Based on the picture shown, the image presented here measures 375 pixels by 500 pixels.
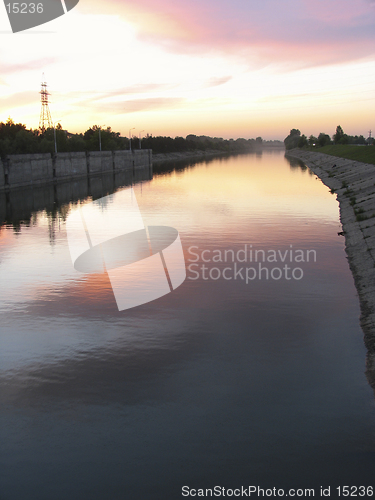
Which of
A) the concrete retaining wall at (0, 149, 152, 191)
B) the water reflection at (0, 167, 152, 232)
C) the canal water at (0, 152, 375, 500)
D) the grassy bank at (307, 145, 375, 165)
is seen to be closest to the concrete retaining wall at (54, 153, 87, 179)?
the concrete retaining wall at (0, 149, 152, 191)

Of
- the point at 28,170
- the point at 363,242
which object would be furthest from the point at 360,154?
the point at 363,242

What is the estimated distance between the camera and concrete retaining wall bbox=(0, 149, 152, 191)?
158 feet

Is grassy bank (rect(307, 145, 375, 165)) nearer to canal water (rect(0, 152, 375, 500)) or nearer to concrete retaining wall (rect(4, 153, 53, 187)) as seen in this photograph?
concrete retaining wall (rect(4, 153, 53, 187))

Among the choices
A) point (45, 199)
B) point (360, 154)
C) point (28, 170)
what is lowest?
point (45, 199)

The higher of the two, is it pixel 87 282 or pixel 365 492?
pixel 87 282

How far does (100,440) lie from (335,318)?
7346 millimetres

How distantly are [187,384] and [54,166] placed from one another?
180 feet

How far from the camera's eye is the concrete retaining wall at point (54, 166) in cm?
4824

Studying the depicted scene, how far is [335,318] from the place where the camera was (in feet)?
40.2

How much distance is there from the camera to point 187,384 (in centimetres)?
887

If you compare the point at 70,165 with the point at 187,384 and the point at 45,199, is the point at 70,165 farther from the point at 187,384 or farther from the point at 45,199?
the point at 187,384

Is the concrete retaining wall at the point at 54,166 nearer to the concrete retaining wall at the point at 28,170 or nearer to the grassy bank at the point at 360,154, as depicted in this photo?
the concrete retaining wall at the point at 28,170

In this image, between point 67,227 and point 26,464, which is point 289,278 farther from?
point 67,227

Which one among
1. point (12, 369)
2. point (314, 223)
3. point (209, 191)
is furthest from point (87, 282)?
point (209, 191)
